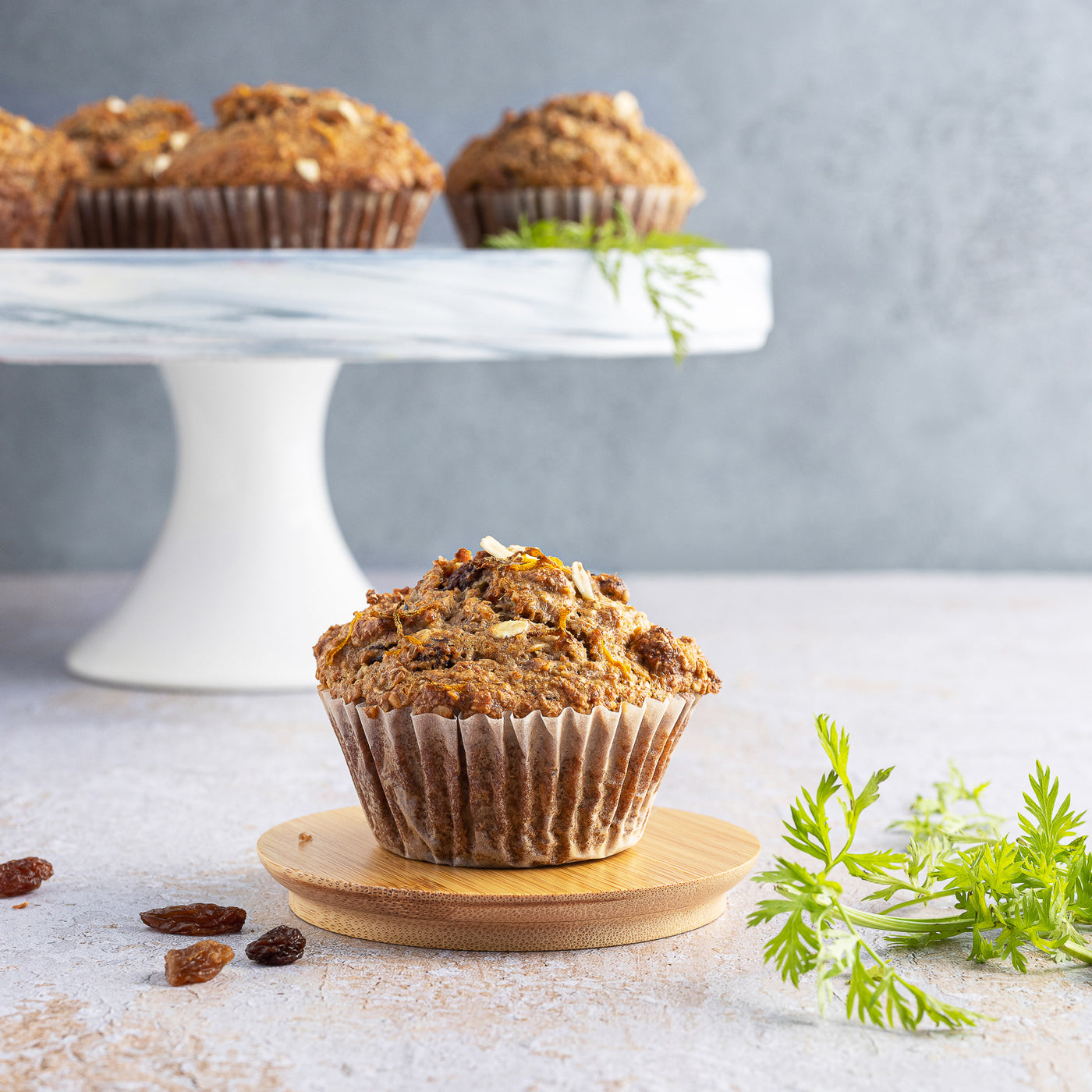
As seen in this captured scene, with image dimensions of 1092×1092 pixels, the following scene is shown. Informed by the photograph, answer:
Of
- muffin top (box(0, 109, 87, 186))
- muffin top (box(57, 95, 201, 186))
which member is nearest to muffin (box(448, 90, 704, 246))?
muffin top (box(57, 95, 201, 186))

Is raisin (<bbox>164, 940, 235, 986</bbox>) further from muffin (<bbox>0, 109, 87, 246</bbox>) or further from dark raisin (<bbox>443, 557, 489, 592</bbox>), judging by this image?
muffin (<bbox>0, 109, 87, 246</bbox>)

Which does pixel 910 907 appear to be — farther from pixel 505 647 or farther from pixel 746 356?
pixel 746 356

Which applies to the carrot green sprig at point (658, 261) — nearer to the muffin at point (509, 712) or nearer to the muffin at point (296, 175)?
the muffin at point (296, 175)

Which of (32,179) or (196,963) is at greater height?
(32,179)

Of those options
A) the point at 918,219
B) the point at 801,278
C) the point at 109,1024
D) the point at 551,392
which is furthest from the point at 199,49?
the point at 109,1024

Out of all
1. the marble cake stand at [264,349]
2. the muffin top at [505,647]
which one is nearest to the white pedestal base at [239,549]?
the marble cake stand at [264,349]

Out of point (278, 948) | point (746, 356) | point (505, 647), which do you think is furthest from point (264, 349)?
point (746, 356)

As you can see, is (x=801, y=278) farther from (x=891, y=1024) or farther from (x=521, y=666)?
(x=891, y=1024)
